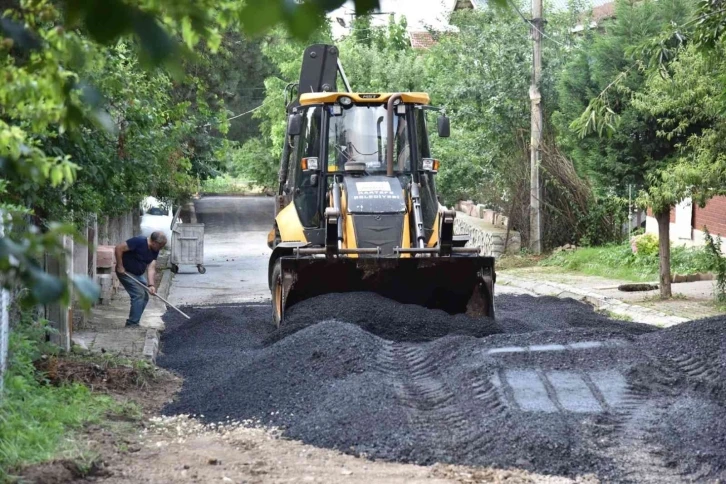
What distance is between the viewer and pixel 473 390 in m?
8.91

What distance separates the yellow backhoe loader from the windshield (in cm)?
1

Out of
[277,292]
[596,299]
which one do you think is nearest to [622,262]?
[596,299]

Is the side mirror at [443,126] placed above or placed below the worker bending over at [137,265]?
above

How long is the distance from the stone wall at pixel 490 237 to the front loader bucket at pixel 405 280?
1352 centimetres

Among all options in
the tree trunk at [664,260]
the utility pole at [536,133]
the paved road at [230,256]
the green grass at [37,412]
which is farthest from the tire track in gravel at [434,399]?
the utility pole at [536,133]

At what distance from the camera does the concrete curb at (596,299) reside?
51.3ft

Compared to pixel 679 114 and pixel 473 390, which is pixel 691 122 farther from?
pixel 473 390

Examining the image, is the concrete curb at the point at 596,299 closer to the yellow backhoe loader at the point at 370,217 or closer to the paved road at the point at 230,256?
the yellow backhoe loader at the point at 370,217

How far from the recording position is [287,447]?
25.8ft

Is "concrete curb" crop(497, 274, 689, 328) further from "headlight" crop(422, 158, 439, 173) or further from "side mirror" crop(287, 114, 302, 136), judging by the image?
"side mirror" crop(287, 114, 302, 136)

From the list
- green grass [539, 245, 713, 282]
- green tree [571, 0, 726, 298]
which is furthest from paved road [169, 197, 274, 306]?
green tree [571, 0, 726, 298]

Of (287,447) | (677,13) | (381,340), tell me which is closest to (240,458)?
(287,447)

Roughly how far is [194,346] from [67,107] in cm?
1034

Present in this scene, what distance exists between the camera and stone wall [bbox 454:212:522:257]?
2772cm
